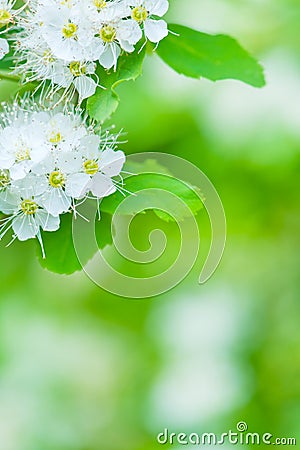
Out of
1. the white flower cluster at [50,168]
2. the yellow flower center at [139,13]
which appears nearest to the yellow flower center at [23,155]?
the white flower cluster at [50,168]

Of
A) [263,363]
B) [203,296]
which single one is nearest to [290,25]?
[203,296]

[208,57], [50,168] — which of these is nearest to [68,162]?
[50,168]

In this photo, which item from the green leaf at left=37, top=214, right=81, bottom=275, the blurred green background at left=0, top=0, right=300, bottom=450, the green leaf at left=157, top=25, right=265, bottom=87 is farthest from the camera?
the blurred green background at left=0, top=0, right=300, bottom=450

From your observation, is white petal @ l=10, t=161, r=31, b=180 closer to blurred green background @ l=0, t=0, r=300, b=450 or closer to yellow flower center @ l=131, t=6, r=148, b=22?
yellow flower center @ l=131, t=6, r=148, b=22

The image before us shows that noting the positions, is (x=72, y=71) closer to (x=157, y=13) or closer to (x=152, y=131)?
(x=157, y=13)

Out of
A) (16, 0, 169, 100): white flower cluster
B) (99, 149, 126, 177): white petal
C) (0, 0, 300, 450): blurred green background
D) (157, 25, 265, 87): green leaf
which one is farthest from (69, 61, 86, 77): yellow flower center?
(0, 0, 300, 450): blurred green background

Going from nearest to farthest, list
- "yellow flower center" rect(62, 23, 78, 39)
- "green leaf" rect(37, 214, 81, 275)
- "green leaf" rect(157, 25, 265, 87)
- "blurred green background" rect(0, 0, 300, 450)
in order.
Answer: "yellow flower center" rect(62, 23, 78, 39) → "green leaf" rect(37, 214, 81, 275) → "green leaf" rect(157, 25, 265, 87) → "blurred green background" rect(0, 0, 300, 450)
